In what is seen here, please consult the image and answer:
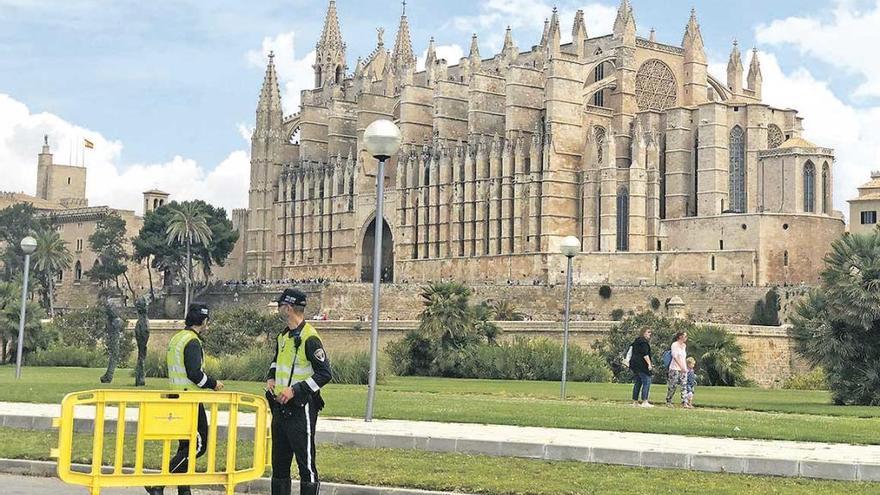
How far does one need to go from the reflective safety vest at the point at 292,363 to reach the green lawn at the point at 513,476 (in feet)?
6.68

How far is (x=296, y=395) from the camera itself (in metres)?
10.9

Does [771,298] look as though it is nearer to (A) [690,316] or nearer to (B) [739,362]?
(A) [690,316]

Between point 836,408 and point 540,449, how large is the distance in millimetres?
11864

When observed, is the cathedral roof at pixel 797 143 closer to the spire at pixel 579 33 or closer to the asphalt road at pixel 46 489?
the spire at pixel 579 33

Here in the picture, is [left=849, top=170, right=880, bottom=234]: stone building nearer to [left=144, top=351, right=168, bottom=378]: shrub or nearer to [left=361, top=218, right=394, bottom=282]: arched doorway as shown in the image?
[left=361, top=218, right=394, bottom=282]: arched doorway

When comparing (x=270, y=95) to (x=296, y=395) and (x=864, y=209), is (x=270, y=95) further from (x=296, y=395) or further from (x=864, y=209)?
(x=296, y=395)

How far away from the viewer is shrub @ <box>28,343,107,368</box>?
43.3 metres

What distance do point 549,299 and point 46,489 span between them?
2047 inches

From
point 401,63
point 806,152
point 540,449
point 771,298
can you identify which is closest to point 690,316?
point 771,298

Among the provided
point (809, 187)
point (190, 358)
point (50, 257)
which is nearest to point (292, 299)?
point (190, 358)

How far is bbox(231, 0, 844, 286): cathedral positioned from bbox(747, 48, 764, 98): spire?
0.26ft

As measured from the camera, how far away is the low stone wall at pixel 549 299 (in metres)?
57.9

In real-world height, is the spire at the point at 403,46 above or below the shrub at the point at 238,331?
above

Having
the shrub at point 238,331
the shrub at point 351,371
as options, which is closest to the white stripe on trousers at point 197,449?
the shrub at point 351,371
